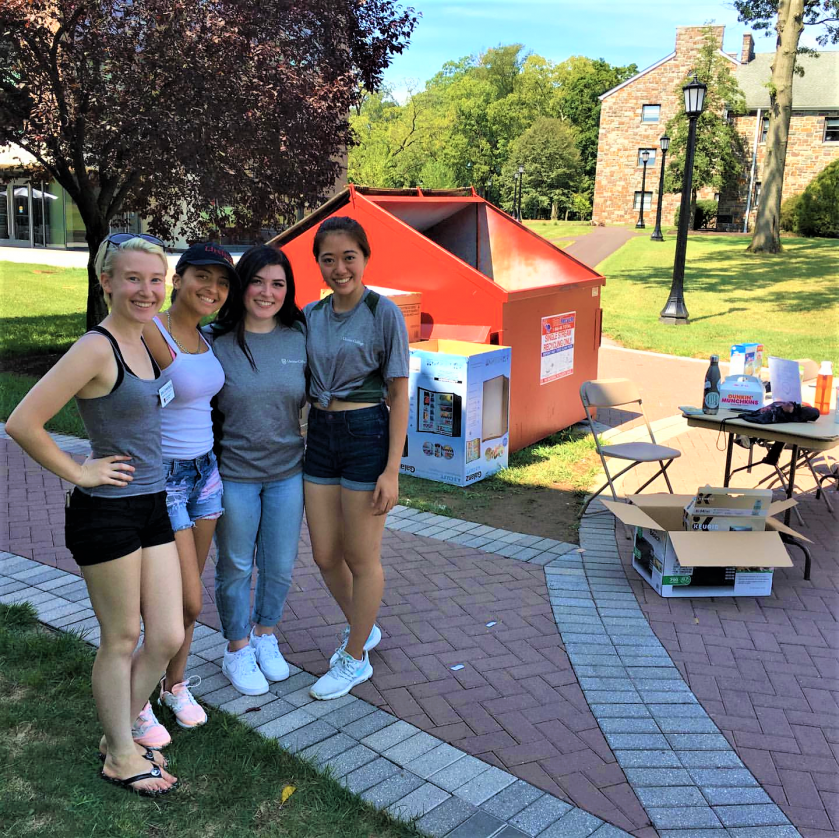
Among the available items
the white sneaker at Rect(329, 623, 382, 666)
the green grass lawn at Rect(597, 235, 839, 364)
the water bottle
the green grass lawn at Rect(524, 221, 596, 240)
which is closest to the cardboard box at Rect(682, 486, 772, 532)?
the water bottle

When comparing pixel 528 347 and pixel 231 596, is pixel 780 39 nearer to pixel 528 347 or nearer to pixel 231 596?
pixel 528 347

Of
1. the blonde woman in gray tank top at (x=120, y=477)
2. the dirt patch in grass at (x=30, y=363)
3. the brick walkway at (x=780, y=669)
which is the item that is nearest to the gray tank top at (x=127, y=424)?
the blonde woman in gray tank top at (x=120, y=477)

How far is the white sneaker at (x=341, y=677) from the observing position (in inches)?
135

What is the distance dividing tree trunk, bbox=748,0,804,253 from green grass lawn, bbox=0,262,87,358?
20681mm

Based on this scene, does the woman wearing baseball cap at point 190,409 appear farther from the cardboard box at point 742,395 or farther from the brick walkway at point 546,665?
the cardboard box at point 742,395

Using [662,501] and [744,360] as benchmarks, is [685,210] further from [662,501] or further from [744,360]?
[662,501]

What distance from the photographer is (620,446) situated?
588 centimetres

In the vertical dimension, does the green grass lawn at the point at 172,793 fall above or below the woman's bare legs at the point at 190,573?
below

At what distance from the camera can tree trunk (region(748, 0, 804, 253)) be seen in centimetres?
2372

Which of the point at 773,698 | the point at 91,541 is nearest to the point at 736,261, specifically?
the point at 773,698

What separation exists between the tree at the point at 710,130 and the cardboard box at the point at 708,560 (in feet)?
124

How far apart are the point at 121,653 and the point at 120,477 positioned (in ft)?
1.99

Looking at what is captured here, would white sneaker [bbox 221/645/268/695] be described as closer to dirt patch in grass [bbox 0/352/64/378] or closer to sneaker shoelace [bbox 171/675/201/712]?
sneaker shoelace [bbox 171/675/201/712]

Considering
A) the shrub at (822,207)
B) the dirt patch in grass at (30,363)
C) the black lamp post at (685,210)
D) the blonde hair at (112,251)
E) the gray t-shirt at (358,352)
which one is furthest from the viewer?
the shrub at (822,207)
